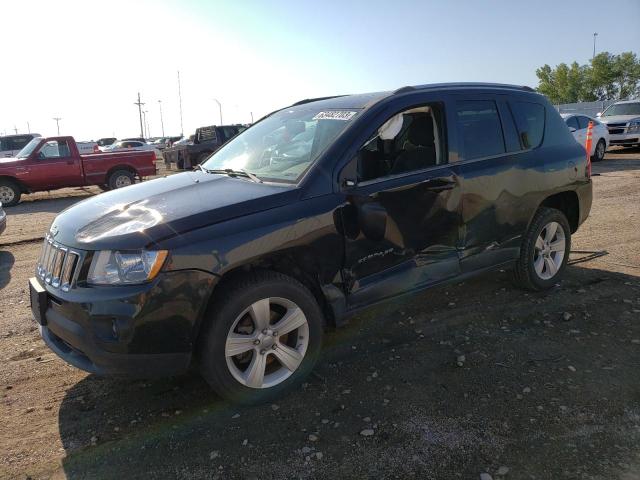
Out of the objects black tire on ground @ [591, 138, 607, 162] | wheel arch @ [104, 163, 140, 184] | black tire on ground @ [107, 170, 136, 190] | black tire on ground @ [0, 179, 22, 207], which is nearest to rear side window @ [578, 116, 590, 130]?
black tire on ground @ [591, 138, 607, 162]

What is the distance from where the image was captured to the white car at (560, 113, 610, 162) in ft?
49.6

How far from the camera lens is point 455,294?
4.88 metres

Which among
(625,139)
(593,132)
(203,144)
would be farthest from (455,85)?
(625,139)

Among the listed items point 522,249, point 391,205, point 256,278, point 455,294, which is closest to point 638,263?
point 522,249

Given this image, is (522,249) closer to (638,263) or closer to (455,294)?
(455,294)

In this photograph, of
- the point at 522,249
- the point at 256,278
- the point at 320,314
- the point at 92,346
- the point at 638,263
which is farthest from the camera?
the point at 638,263

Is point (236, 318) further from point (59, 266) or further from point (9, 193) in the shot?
point (9, 193)

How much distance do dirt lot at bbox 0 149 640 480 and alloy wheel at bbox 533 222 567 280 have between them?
1.20 ft

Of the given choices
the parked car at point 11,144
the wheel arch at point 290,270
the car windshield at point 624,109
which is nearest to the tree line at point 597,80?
the car windshield at point 624,109

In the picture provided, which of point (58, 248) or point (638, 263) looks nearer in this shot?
point (58, 248)

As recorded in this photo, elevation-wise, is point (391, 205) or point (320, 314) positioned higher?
point (391, 205)

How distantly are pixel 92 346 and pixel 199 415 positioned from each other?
79 cm

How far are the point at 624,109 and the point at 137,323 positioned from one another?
21.4 meters

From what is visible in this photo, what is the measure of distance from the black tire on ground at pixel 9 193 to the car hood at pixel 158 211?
12.0 m
